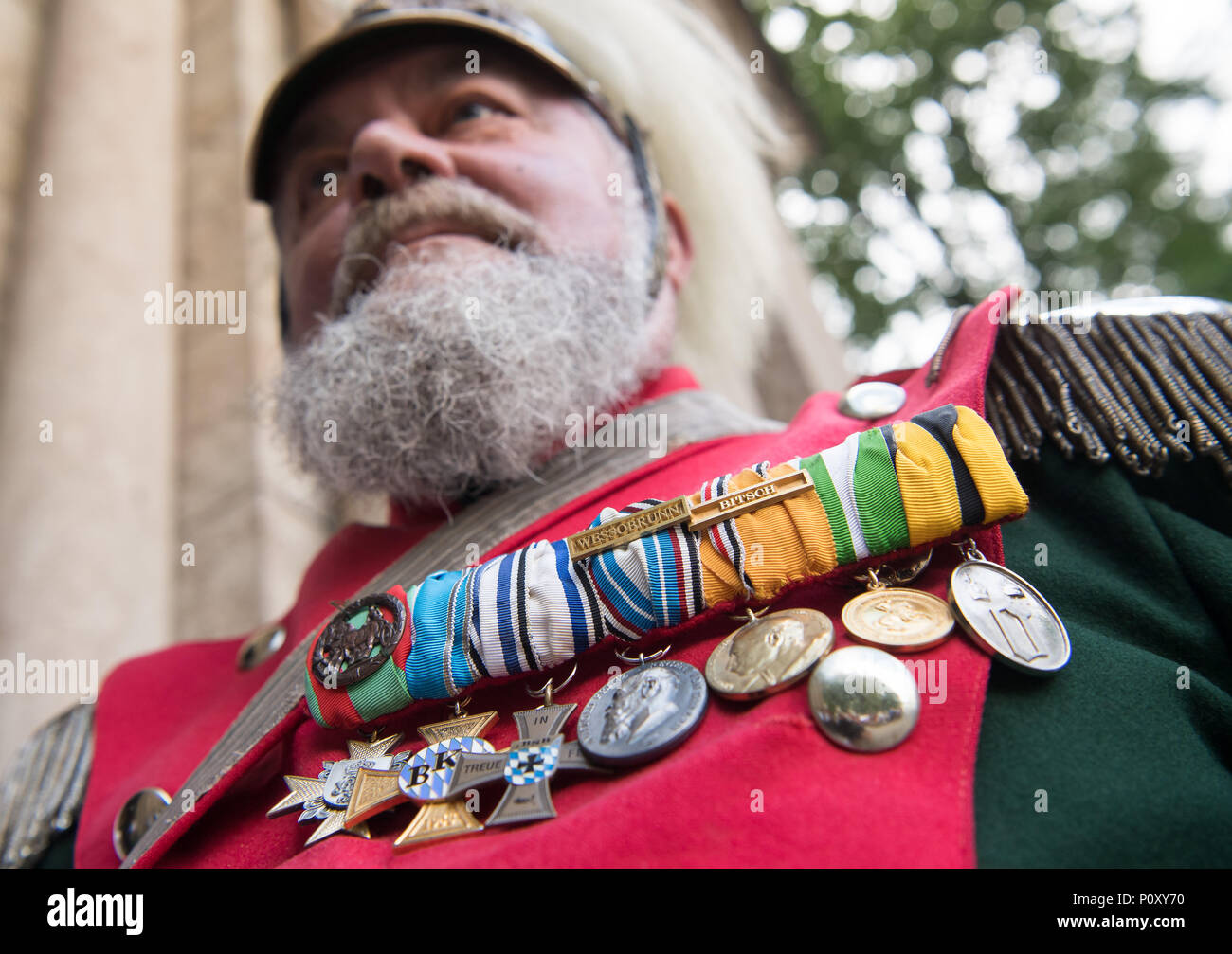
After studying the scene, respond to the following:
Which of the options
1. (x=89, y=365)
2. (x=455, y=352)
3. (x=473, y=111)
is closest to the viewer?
(x=455, y=352)

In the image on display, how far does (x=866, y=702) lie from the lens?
2.08 feet

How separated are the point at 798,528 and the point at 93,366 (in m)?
2.36

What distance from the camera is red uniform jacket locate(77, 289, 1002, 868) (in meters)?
0.60

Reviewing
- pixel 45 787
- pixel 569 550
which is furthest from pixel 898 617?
pixel 45 787

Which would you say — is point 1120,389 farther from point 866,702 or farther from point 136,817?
point 136,817

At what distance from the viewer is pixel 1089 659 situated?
732 mm

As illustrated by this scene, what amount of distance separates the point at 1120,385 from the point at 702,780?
74cm

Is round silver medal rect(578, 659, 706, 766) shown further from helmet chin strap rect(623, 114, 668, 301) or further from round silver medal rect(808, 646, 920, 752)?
helmet chin strap rect(623, 114, 668, 301)

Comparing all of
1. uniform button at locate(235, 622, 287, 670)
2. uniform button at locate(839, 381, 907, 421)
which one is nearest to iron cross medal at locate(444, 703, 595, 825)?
uniform button at locate(839, 381, 907, 421)

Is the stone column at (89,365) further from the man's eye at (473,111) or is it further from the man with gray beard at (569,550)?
the man's eye at (473,111)

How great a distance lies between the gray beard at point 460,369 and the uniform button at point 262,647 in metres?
0.30

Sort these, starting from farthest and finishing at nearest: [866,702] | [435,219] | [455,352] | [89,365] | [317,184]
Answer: [89,365] → [317,184] → [435,219] → [455,352] → [866,702]
